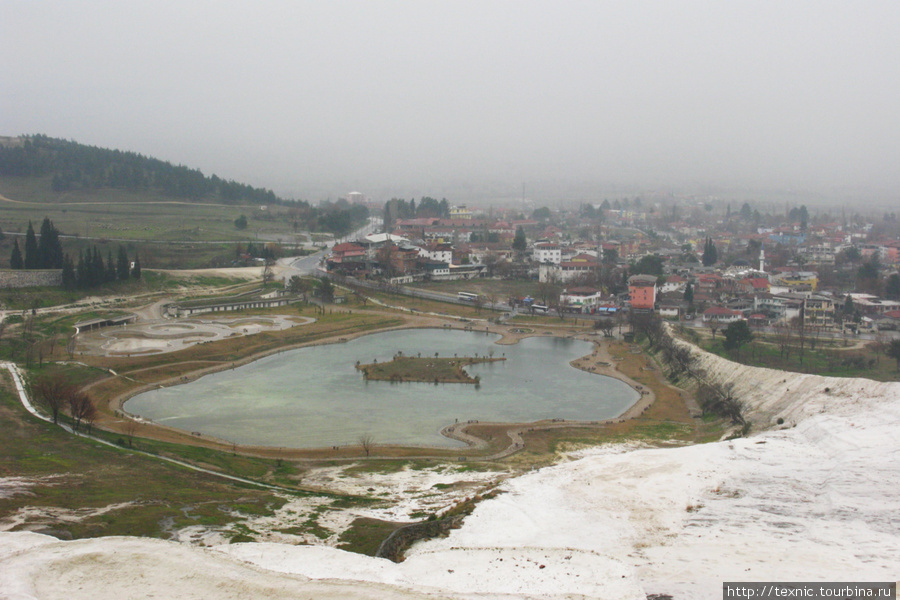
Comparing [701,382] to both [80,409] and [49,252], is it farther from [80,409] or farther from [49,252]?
[49,252]

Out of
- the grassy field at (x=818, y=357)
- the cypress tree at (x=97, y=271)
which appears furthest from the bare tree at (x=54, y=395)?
the grassy field at (x=818, y=357)

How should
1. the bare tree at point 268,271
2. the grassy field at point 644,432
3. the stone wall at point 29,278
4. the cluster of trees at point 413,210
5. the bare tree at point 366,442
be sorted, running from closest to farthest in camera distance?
the bare tree at point 366,442
the grassy field at point 644,432
the stone wall at point 29,278
the bare tree at point 268,271
the cluster of trees at point 413,210

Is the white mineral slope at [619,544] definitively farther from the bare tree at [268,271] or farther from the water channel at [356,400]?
the bare tree at [268,271]

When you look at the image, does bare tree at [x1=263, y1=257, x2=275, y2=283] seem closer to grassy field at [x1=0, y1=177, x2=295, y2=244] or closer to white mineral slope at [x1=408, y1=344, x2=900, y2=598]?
grassy field at [x1=0, y1=177, x2=295, y2=244]

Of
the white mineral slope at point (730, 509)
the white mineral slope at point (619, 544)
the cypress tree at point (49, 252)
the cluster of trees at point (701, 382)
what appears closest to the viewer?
the white mineral slope at point (619, 544)

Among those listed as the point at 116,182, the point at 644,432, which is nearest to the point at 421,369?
the point at 644,432

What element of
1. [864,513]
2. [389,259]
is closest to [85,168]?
[389,259]

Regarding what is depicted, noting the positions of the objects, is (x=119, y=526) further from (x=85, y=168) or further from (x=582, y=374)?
(x=85, y=168)
